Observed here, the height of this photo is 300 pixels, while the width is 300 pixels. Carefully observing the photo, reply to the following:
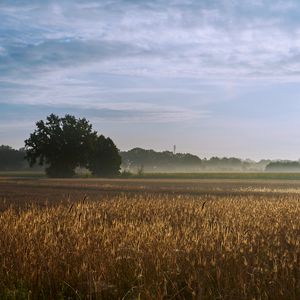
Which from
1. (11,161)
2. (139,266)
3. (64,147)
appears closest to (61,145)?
(64,147)

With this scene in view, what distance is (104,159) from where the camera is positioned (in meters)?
78.2

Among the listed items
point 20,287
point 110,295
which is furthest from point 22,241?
point 110,295

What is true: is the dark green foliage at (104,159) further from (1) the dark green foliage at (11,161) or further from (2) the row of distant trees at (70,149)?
(1) the dark green foliage at (11,161)

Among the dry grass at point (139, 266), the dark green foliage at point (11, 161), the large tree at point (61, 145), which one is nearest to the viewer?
the dry grass at point (139, 266)

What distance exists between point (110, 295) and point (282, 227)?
6638mm

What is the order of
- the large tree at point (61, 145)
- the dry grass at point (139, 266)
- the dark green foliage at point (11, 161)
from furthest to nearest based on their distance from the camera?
the dark green foliage at point (11, 161)
the large tree at point (61, 145)
the dry grass at point (139, 266)

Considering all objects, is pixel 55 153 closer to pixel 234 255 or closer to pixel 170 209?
pixel 170 209

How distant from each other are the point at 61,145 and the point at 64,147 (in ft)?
1.73

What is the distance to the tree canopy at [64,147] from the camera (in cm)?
7512

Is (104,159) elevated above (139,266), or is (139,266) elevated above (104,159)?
(104,159)

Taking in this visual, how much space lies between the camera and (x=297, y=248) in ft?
33.5

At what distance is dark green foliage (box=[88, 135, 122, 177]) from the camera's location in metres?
77.5

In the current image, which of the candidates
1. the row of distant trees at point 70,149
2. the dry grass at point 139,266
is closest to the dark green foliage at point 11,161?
the row of distant trees at point 70,149

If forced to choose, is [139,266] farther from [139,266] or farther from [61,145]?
[61,145]
